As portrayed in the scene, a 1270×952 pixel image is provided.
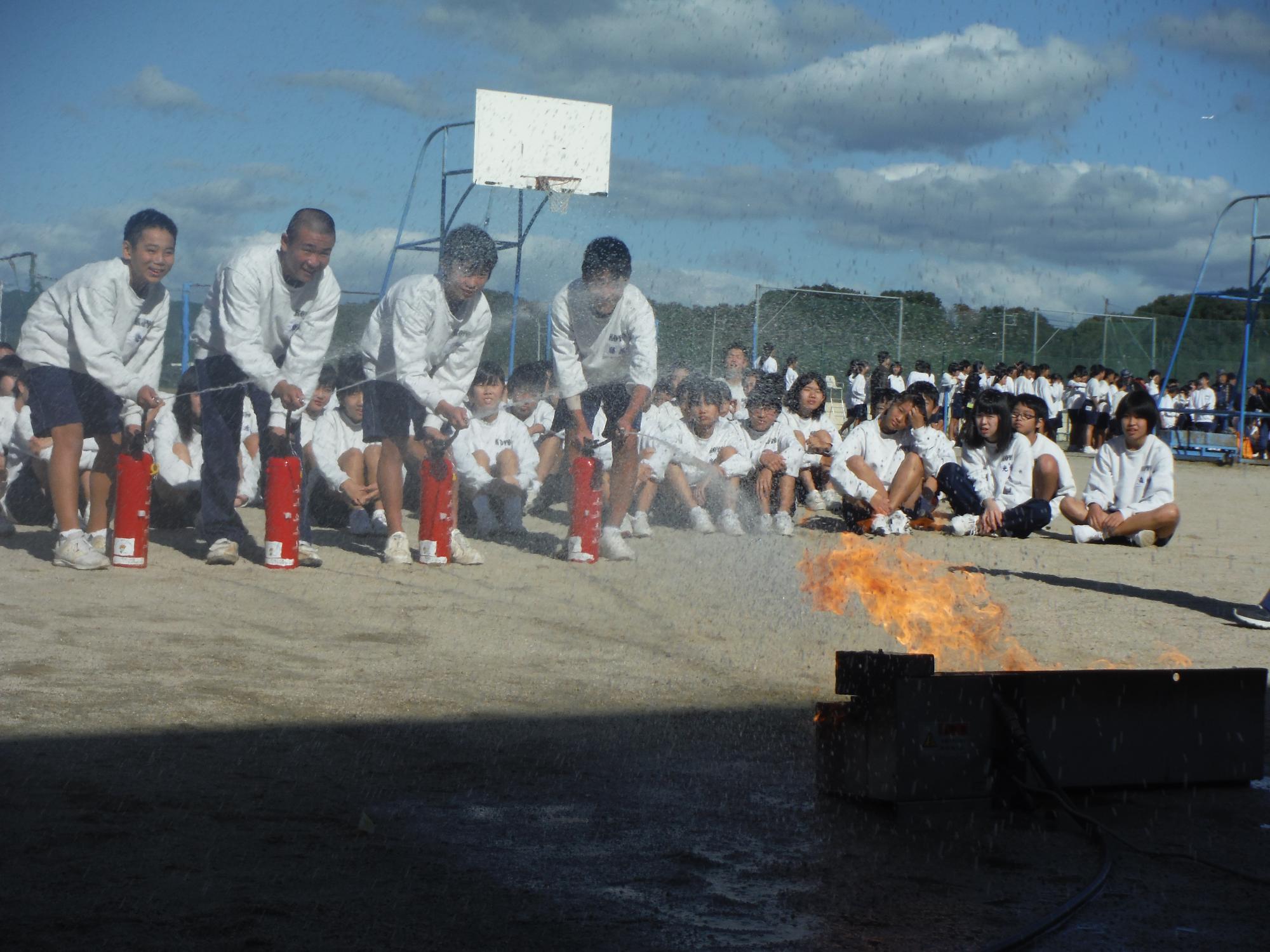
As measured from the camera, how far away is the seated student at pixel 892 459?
1116 cm

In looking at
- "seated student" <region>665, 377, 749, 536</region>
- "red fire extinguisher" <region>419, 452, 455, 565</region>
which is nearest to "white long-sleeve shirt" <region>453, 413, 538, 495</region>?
"seated student" <region>665, 377, 749, 536</region>

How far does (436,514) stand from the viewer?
8.18m

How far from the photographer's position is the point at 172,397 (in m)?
8.95

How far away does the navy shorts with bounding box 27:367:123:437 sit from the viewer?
7.38 meters

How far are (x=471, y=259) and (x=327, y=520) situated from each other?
305 cm

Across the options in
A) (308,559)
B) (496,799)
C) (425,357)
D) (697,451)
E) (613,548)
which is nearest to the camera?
(496,799)

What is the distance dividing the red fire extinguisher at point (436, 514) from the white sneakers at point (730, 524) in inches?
133

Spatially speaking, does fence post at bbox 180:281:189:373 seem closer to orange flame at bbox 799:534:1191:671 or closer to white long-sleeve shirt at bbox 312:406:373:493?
white long-sleeve shirt at bbox 312:406:373:493

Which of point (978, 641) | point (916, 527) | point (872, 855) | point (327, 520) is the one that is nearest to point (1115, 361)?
point (916, 527)

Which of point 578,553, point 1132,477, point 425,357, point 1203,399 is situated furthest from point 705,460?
point 1203,399

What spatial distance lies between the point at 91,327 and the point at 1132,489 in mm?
8036

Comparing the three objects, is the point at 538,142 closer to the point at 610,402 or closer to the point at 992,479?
the point at 992,479

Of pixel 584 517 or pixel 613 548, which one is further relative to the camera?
pixel 613 548

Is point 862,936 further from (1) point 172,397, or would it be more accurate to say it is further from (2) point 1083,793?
(1) point 172,397
